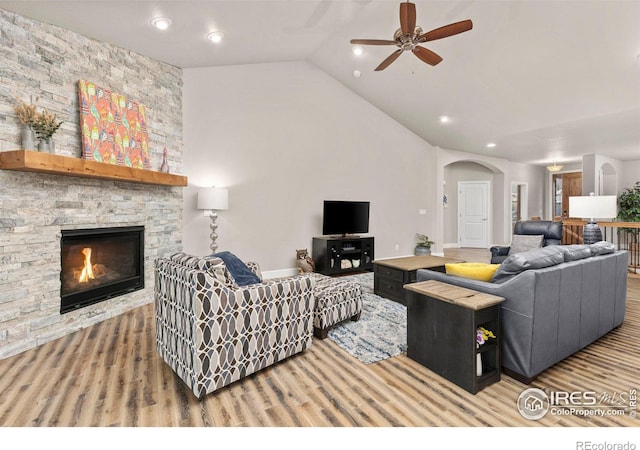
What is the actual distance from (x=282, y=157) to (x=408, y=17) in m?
3.15

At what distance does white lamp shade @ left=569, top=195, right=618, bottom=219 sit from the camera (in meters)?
5.55

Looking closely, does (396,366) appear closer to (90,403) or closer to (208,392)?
(208,392)

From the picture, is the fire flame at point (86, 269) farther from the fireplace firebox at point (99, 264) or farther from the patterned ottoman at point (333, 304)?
the patterned ottoman at point (333, 304)

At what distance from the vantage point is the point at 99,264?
11.4 feet

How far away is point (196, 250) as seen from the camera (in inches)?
187

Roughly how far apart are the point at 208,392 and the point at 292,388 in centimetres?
53

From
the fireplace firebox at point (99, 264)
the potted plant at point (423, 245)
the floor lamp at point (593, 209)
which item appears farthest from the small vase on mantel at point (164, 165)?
the floor lamp at point (593, 209)

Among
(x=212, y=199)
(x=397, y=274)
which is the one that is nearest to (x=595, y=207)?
(x=397, y=274)

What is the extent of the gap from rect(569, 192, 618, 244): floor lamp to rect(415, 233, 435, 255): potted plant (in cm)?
269

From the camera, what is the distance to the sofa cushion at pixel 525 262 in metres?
2.24

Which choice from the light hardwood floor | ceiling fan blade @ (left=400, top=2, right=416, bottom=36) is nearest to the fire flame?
the light hardwood floor

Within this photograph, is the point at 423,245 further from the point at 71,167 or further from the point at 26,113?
the point at 26,113

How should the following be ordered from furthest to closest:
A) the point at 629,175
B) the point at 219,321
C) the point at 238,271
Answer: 1. the point at 629,175
2. the point at 238,271
3. the point at 219,321

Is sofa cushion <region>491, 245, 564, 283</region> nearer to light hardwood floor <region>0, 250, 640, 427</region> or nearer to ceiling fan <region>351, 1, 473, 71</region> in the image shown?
light hardwood floor <region>0, 250, 640, 427</region>
